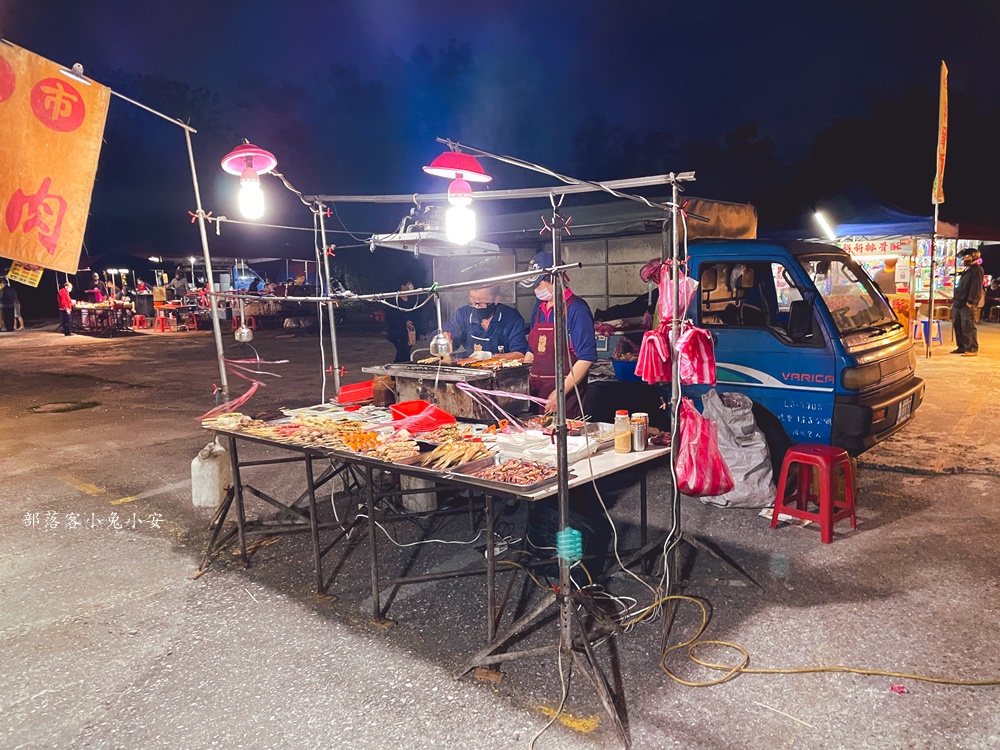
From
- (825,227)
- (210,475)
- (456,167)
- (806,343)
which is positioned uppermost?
(825,227)

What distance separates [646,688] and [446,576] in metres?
1.42

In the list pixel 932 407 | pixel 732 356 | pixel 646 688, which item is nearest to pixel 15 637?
pixel 646 688

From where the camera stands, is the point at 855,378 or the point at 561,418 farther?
the point at 855,378

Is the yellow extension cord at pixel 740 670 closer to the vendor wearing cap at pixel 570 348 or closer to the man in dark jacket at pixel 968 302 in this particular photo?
the vendor wearing cap at pixel 570 348

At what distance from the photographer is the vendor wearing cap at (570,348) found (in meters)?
5.23

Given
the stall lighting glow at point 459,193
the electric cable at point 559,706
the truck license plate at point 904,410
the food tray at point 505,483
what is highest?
the stall lighting glow at point 459,193

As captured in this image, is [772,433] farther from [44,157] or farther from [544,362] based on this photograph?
[44,157]

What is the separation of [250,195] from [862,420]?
197 inches

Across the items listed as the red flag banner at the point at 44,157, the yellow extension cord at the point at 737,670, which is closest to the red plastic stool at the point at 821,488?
the yellow extension cord at the point at 737,670

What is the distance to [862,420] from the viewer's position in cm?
507

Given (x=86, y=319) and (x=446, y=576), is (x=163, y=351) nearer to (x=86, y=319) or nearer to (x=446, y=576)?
(x=86, y=319)

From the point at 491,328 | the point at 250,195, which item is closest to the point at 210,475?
the point at 250,195

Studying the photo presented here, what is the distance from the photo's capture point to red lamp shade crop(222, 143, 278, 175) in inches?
185

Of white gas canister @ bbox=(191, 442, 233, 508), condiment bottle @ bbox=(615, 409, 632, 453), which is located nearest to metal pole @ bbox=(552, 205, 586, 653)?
condiment bottle @ bbox=(615, 409, 632, 453)
